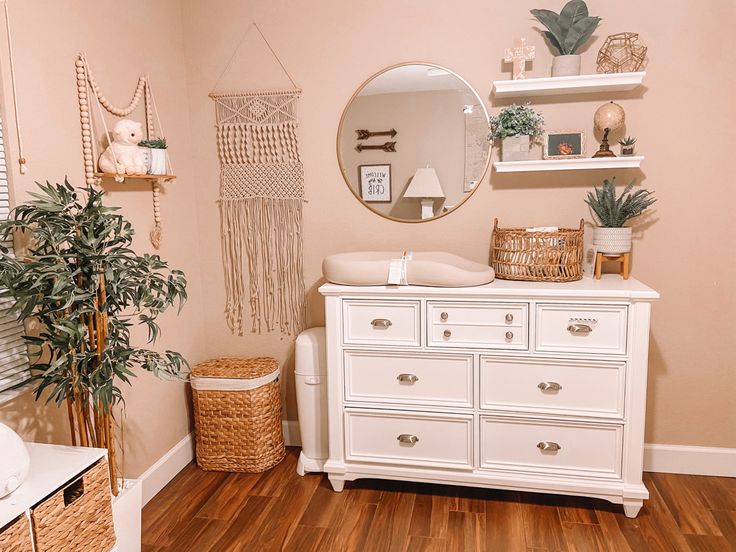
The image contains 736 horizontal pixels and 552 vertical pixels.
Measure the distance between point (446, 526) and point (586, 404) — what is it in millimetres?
763

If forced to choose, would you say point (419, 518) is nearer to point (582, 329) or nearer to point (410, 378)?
point (410, 378)

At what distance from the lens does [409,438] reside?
255cm

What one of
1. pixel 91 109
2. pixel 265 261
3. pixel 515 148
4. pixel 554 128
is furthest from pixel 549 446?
pixel 91 109

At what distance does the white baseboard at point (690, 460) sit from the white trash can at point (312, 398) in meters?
1.58

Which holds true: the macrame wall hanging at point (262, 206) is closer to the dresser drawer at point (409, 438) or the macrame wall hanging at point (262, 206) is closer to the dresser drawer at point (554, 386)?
the dresser drawer at point (409, 438)

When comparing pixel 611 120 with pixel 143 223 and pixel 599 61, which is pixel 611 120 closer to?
pixel 599 61

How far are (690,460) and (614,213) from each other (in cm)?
127

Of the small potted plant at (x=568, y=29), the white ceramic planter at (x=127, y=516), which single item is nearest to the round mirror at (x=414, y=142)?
the small potted plant at (x=568, y=29)

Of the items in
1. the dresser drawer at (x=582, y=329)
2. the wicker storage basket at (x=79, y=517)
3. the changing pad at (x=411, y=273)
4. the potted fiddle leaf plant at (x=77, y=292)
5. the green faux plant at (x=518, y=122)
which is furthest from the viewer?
the green faux plant at (x=518, y=122)

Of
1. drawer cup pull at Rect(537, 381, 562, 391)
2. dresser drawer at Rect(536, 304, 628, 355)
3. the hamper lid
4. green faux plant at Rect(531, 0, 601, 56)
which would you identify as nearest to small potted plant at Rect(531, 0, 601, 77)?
green faux plant at Rect(531, 0, 601, 56)

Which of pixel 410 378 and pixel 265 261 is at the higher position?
pixel 265 261

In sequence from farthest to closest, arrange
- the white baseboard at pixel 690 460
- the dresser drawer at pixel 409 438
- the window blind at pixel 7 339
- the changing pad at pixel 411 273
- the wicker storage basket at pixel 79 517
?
the white baseboard at pixel 690 460, the dresser drawer at pixel 409 438, the changing pad at pixel 411 273, the window blind at pixel 7 339, the wicker storage basket at pixel 79 517

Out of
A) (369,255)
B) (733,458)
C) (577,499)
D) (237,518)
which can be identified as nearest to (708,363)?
(733,458)

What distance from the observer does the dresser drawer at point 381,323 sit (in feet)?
8.16
